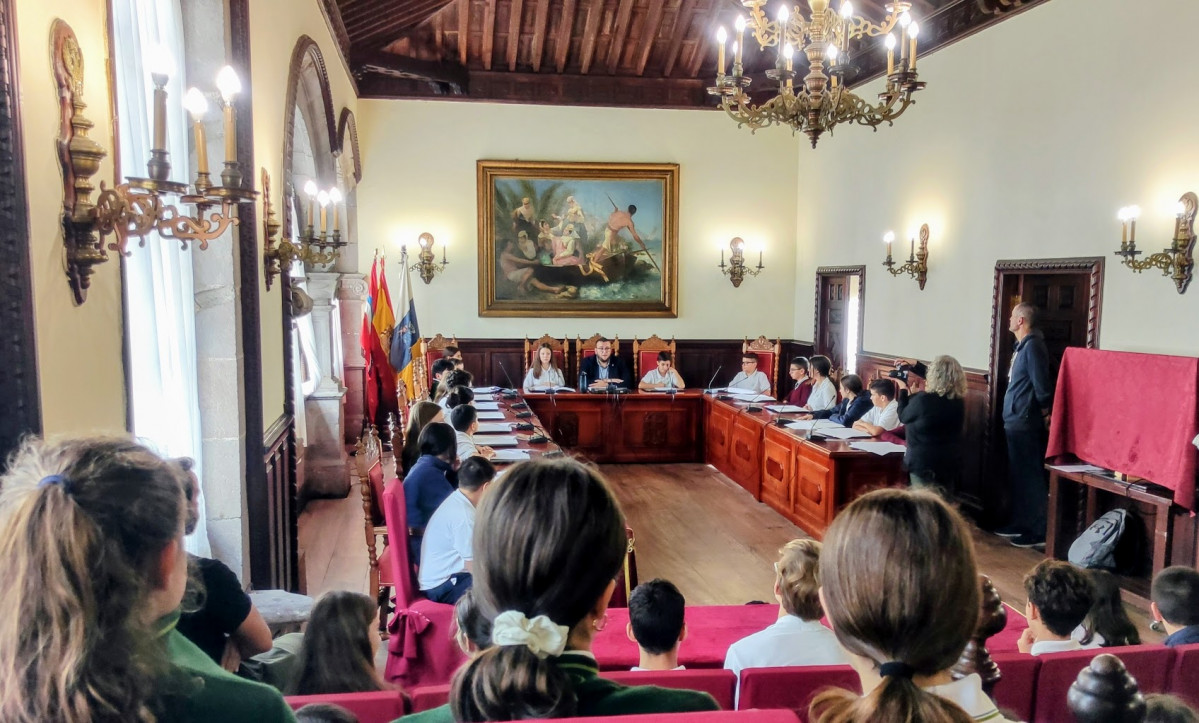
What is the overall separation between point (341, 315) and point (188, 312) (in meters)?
6.75

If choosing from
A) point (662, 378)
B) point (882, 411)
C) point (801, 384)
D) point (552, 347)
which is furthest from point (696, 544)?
point (552, 347)

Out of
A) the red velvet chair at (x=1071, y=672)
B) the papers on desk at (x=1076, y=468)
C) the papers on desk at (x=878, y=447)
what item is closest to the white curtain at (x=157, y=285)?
the red velvet chair at (x=1071, y=672)

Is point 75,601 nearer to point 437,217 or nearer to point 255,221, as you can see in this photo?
point 255,221

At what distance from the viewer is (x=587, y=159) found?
35.6 feet

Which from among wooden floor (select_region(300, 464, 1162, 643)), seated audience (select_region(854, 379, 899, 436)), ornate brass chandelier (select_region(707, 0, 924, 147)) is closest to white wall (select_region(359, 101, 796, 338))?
wooden floor (select_region(300, 464, 1162, 643))

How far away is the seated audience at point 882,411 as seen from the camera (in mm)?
6855

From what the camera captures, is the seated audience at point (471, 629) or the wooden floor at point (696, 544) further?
the wooden floor at point (696, 544)

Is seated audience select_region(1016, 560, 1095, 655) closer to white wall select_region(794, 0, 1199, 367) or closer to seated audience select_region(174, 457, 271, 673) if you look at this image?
seated audience select_region(174, 457, 271, 673)

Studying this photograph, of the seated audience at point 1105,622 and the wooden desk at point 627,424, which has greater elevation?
the seated audience at point 1105,622

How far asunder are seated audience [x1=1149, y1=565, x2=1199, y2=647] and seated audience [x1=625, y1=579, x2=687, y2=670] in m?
1.71

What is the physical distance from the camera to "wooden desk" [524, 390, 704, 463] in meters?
9.51

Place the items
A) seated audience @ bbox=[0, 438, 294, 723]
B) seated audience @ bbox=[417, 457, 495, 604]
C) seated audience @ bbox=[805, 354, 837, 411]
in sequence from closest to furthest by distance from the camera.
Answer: seated audience @ bbox=[0, 438, 294, 723]
seated audience @ bbox=[417, 457, 495, 604]
seated audience @ bbox=[805, 354, 837, 411]

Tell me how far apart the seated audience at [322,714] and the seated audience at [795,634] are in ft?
4.08

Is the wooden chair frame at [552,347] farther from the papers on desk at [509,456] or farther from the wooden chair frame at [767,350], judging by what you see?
the papers on desk at [509,456]
